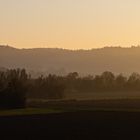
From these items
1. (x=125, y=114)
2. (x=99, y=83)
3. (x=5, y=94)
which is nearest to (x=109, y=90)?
(x=99, y=83)

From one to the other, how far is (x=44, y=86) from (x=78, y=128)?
78.2m

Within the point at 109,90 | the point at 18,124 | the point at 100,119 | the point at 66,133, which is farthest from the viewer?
the point at 109,90

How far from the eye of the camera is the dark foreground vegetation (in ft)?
120

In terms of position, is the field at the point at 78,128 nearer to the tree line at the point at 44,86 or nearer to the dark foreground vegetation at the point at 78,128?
the dark foreground vegetation at the point at 78,128

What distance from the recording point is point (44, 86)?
12000cm

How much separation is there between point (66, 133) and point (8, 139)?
4.95 m

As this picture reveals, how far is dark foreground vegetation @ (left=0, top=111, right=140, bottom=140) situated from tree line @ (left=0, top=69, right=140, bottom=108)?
984 inches

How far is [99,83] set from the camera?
153625 mm

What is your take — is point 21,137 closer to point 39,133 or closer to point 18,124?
point 39,133

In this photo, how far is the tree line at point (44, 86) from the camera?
262 ft

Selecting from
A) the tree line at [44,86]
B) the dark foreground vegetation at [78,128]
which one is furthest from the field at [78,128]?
the tree line at [44,86]

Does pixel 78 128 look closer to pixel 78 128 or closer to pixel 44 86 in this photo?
pixel 78 128

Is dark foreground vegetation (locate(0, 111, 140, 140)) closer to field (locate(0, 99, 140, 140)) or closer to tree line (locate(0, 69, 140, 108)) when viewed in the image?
field (locate(0, 99, 140, 140))

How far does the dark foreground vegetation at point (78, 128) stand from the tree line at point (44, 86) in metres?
25.0
